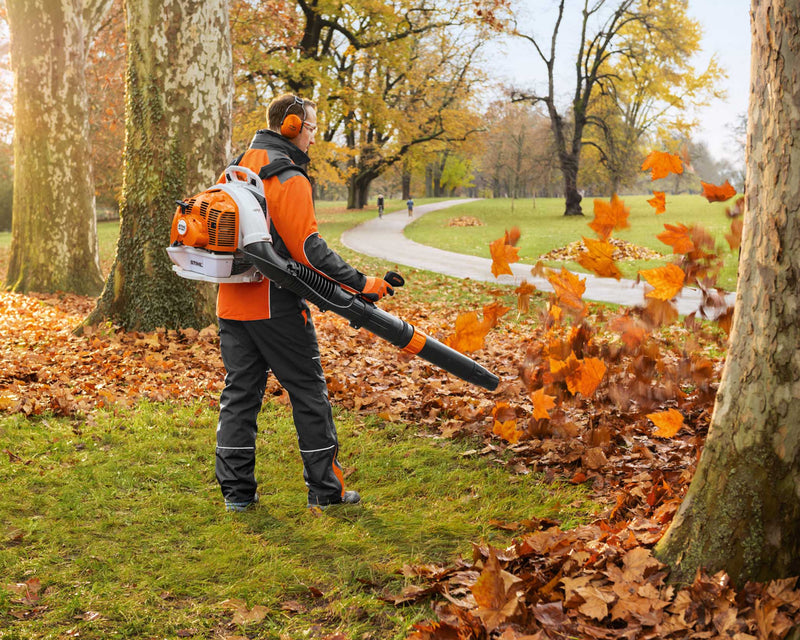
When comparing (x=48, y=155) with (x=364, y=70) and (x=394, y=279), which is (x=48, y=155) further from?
(x=364, y=70)

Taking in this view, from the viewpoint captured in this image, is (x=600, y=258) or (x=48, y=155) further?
(x=48, y=155)

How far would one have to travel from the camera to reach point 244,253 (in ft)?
10.7

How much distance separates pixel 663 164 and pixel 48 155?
34.3 feet

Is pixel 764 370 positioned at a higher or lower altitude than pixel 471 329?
higher

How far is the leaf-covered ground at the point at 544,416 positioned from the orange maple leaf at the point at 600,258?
45 cm

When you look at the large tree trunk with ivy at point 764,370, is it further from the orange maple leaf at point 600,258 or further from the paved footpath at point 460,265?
the paved footpath at point 460,265

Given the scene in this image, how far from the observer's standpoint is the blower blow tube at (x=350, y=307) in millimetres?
3246

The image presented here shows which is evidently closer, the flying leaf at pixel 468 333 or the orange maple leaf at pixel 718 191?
the orange maple leaf at pixel 718 191

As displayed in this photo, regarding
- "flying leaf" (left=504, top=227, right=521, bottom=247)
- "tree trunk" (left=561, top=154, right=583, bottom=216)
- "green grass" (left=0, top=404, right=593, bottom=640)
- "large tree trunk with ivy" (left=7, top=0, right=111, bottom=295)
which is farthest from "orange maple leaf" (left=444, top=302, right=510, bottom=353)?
"tree trunk" (left=561, top=154, right=583, bottom=216)

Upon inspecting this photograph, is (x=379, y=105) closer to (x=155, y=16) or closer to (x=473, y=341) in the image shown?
(x=155, y=16)

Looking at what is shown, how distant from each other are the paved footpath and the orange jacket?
272 centimetres

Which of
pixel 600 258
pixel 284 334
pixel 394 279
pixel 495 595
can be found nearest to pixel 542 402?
pixel 600 258

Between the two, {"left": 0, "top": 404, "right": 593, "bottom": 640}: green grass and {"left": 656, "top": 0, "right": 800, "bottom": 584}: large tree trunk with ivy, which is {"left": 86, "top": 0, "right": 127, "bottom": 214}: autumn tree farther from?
{"left": 656, "top": 0, "right": 800, "bottom": 584}: large tree trunk with ivy

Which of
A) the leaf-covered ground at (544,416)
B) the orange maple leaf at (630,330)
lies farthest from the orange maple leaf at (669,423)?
the orange maple leaf at (630,330)
